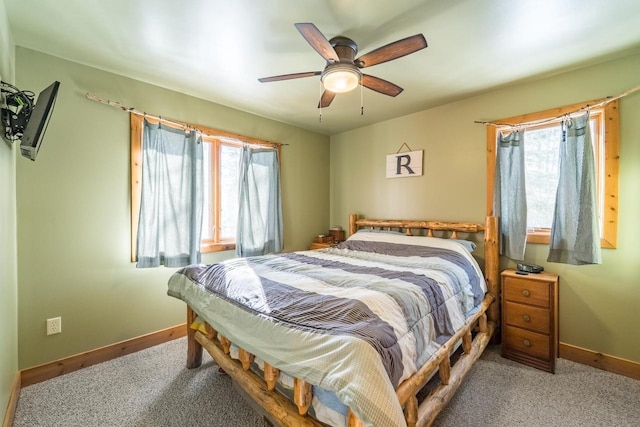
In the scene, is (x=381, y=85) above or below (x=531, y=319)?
above

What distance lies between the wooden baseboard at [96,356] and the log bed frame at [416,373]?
0.67m

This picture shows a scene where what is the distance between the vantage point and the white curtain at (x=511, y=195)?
253cm

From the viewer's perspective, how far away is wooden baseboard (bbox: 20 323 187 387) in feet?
6.59

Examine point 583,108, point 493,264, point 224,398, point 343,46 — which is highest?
point 343,46

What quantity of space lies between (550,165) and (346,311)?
8.38ft

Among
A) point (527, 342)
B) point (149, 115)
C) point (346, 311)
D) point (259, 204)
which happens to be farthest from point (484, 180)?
point (149, 115)

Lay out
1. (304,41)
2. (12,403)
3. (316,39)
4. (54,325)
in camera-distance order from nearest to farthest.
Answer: (316,39)
(12,403)
(304,41)
(54,325)

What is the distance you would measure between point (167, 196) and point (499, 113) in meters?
3.44

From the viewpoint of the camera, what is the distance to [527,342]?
2.23 m

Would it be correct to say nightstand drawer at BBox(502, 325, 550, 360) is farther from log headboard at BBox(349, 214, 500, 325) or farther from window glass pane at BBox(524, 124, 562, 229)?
window glass pane at BBox(524, 124, 562, 229)

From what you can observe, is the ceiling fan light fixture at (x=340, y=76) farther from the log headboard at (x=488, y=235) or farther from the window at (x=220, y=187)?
the log headboard at (x=488, y=235)

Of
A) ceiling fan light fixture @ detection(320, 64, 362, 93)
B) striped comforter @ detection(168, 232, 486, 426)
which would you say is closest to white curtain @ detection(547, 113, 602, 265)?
striped comforter @ detection(168, 232, 486, 426)

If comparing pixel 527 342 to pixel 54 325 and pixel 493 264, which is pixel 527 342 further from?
pixel 54 325

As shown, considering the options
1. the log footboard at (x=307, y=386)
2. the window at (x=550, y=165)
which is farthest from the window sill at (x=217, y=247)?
the window at (x=550, y=165)
